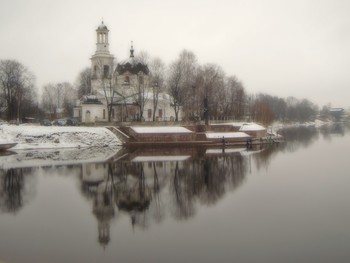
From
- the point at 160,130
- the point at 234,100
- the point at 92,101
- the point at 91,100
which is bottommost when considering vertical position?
the point at 160,130

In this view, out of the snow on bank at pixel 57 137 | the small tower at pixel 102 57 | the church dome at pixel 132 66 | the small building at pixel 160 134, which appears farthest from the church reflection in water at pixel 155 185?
the small tower at pixel 102 57

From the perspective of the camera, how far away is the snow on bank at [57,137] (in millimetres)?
44000

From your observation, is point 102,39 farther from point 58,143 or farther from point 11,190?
point 11,190

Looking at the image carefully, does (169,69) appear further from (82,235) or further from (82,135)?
(82,235)

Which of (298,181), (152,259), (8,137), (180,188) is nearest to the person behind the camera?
(152,259)

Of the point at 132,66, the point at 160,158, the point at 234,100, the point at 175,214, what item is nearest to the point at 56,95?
the point at 132,66

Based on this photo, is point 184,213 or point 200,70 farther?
point 200,70

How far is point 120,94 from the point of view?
5925cm

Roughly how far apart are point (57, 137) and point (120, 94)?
1575 centimetres

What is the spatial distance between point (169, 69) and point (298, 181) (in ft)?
135

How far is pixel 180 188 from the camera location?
2073 centimetres

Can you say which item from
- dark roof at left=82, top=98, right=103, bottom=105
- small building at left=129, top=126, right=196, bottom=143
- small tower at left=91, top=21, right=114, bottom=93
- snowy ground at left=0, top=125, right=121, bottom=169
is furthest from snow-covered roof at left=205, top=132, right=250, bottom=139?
small tower at left=91, top=21, right=114, bottom=93

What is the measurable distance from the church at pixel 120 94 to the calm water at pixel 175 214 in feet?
99.9

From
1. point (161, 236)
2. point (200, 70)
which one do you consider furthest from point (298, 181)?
point (200, 70)
